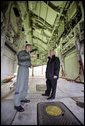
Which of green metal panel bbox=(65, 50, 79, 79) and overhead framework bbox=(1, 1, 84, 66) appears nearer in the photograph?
overhead framework bbox=(1, 1, 84, 66)

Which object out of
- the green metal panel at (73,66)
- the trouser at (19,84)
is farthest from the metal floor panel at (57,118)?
the green metal panel at (73,66)

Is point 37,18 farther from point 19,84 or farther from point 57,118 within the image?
point 57,118

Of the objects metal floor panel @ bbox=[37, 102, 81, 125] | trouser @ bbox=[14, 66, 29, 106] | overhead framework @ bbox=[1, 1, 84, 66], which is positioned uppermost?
overhead framework @ bbox=[1, 1, 84, 66]

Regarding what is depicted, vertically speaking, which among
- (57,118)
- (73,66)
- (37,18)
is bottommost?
(57,118)

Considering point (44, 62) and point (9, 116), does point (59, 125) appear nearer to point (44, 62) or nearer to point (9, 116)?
point (9, 116)

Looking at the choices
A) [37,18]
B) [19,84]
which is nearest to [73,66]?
[37,18]

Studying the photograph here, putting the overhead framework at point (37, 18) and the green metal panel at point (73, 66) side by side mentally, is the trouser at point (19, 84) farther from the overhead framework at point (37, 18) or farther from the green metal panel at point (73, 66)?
the green metal panel at point (73, 66)

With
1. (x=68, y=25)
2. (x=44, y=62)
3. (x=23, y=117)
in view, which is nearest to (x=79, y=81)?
(x=68, y=25)

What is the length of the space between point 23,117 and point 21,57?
1.21 meters

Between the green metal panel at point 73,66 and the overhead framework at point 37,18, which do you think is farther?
the green metal panel at point 73,66

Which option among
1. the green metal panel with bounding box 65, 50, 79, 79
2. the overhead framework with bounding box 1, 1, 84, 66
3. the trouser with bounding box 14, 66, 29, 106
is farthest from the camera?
the green metal panel with bounding box 65, 50, 79, 79

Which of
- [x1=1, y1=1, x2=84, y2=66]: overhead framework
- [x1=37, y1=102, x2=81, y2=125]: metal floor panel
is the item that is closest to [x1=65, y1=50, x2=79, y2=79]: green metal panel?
[x1=1, y1=1, x2=84, y2=66]: overhead framework

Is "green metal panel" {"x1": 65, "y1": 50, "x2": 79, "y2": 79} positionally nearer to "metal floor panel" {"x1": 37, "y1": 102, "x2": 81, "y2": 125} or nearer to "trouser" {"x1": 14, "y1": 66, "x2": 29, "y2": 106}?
"metal floor panel" {"x1": 37, "y1": 102, "x2": 81, "y2": 125}

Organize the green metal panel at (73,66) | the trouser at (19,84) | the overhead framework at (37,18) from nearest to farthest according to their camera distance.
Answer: the overhead framework at (37,18), the trouser at (19,84), the green metal panel at (73,66)
